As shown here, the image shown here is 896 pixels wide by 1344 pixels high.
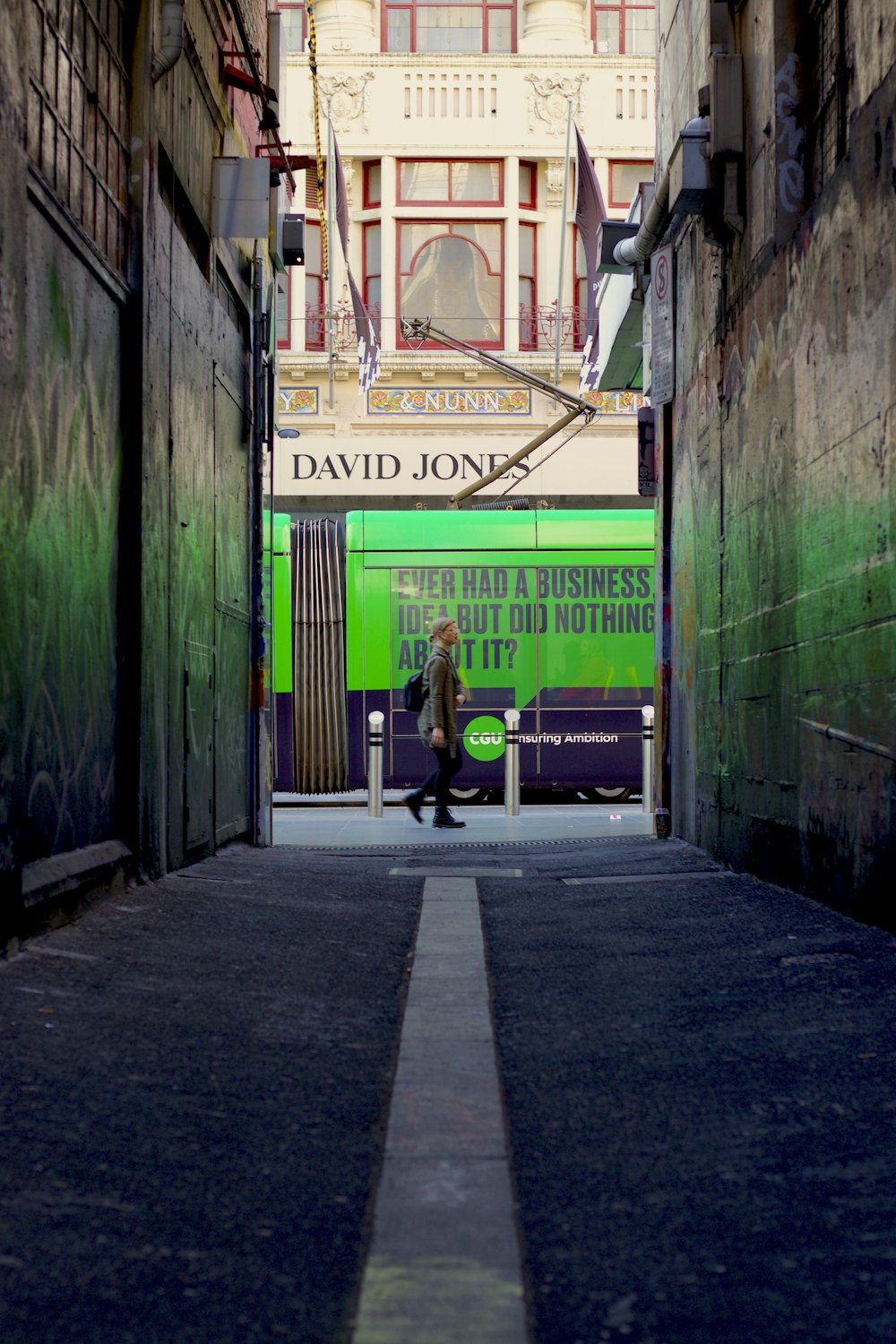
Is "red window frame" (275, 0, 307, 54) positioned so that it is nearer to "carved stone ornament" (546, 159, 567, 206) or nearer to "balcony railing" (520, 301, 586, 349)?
"carved stone ornament" (546, 159, 567, 206)

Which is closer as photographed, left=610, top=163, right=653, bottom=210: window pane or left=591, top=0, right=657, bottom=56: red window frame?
left=610, top=163, right=653, bottom=210: window pane

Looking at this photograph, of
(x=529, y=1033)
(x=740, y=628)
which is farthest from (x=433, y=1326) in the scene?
(x=740, y=628)

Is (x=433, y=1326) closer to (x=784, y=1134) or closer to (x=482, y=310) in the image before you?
(x=784, y=1134)

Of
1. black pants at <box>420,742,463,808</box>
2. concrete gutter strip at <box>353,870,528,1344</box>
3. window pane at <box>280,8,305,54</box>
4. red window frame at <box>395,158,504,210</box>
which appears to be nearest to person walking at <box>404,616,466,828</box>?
black pants at <box>420,742,463,808</box>

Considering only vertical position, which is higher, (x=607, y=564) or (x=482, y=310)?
(x=482, y=310)

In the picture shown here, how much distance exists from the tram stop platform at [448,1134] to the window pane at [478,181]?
2310cm

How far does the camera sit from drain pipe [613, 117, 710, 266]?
11.2 metres

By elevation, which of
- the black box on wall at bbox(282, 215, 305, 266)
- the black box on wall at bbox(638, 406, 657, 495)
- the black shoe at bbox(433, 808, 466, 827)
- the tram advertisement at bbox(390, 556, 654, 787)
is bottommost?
the black shoe at bbox(433, 808, 466, 827)

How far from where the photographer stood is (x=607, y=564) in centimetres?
1930

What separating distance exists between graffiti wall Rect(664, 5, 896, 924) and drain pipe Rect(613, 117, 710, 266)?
3.05 feet

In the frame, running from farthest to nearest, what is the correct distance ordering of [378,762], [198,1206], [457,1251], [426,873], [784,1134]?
1. [378,762]
2. [426,873]
3. [784,1134]
4. [198,1206]
5. [457,1251]

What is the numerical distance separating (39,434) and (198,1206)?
3.59 m

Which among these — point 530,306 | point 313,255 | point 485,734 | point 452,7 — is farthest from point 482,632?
point 452,7

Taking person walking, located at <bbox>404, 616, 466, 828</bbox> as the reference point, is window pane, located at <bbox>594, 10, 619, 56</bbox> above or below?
above
